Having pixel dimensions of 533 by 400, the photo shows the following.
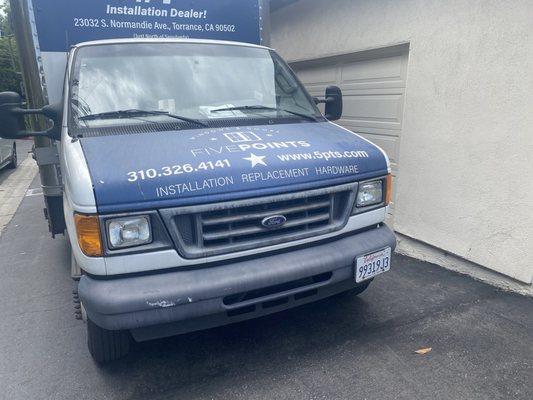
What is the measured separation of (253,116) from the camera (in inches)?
133

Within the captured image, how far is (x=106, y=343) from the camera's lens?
289 cm

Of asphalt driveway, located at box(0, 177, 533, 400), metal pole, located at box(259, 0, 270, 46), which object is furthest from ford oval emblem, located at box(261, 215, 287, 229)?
metal pole, located at box(259, 0, 270, 46)

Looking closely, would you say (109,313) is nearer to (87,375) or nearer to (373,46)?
(87,375)

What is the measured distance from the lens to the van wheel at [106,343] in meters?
2.85

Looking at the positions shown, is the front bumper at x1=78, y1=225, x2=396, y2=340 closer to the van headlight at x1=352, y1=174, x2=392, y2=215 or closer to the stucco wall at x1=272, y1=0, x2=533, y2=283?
the van headlight at x1=352, y1=174, x2=392, y2=215

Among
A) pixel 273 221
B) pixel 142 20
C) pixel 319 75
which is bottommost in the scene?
pixel 273 221

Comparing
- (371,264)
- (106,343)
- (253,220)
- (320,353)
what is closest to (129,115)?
(253,220)

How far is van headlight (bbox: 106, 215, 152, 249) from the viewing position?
239cm

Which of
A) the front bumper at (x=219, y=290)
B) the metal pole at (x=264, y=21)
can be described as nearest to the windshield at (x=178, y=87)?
the front bumper at (x=219, y=290)

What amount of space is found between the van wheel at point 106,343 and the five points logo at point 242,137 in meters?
1.48

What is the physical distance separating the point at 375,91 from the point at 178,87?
9.47 ft

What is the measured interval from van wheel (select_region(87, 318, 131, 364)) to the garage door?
137 inches

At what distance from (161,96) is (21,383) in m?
2.23

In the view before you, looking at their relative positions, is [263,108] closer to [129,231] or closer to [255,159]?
[255,159]
